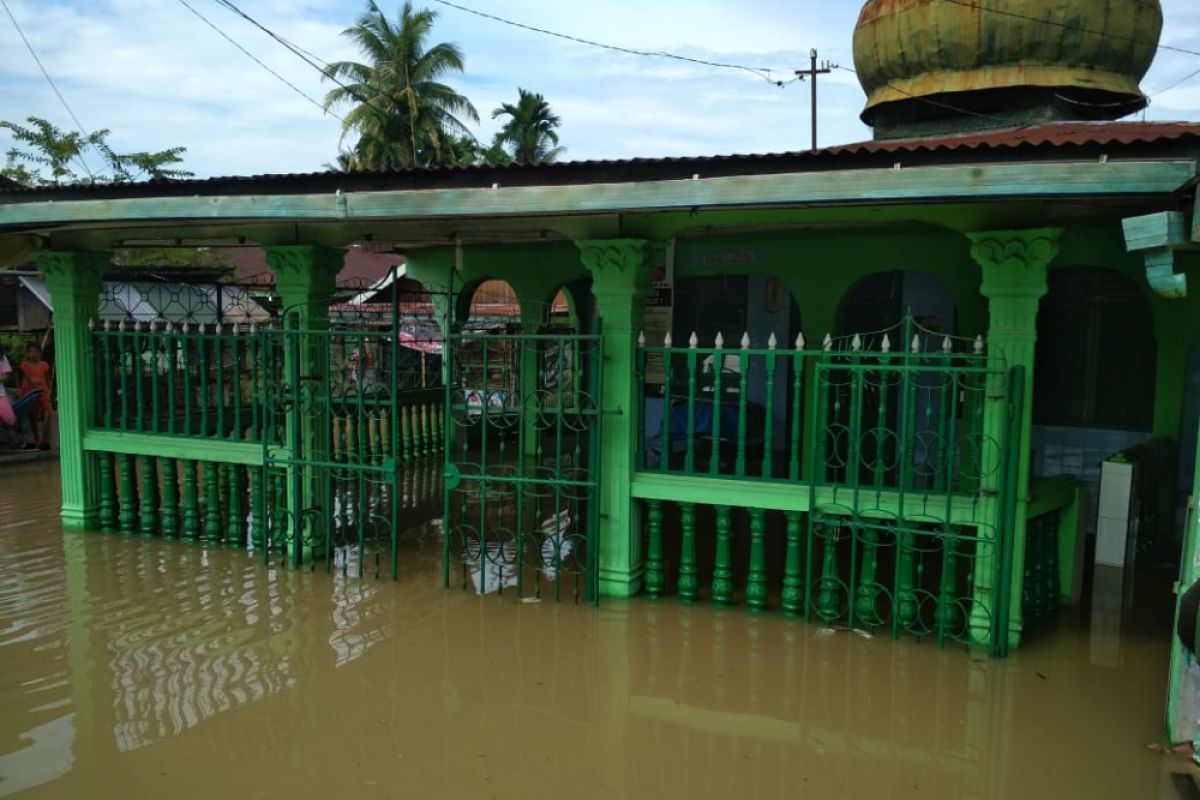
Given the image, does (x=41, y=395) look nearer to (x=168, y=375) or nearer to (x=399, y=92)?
(x=168, y=375)

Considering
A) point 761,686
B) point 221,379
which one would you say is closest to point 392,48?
point 221,379

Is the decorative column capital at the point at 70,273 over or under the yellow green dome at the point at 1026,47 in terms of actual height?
under

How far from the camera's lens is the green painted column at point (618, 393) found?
5738 mm

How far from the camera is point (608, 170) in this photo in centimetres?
542

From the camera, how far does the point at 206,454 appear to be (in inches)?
274

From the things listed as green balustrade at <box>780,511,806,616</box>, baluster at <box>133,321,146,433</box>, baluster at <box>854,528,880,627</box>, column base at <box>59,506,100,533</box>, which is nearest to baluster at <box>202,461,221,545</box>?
baluster at <box>133,321,146,433</box>

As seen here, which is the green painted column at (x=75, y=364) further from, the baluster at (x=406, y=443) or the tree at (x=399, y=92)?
the tree at (x=399, y=92)

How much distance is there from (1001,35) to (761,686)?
286 inches

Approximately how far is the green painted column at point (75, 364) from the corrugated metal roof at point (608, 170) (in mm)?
632

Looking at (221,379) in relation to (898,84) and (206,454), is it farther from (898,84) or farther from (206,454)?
(898,84)

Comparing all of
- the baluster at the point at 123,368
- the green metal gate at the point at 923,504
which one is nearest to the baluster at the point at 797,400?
the green metal gate at the point at 923,504

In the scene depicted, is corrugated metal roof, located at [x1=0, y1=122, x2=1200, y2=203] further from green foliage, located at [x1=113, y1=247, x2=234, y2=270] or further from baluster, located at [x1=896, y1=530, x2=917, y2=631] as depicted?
green foliage, located at [x1=113, y1=247, x2=234, y2=270]

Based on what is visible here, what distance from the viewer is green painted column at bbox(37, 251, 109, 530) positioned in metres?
7.25

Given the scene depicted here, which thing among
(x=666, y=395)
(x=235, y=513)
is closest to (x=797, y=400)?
(x=666, y=395)
